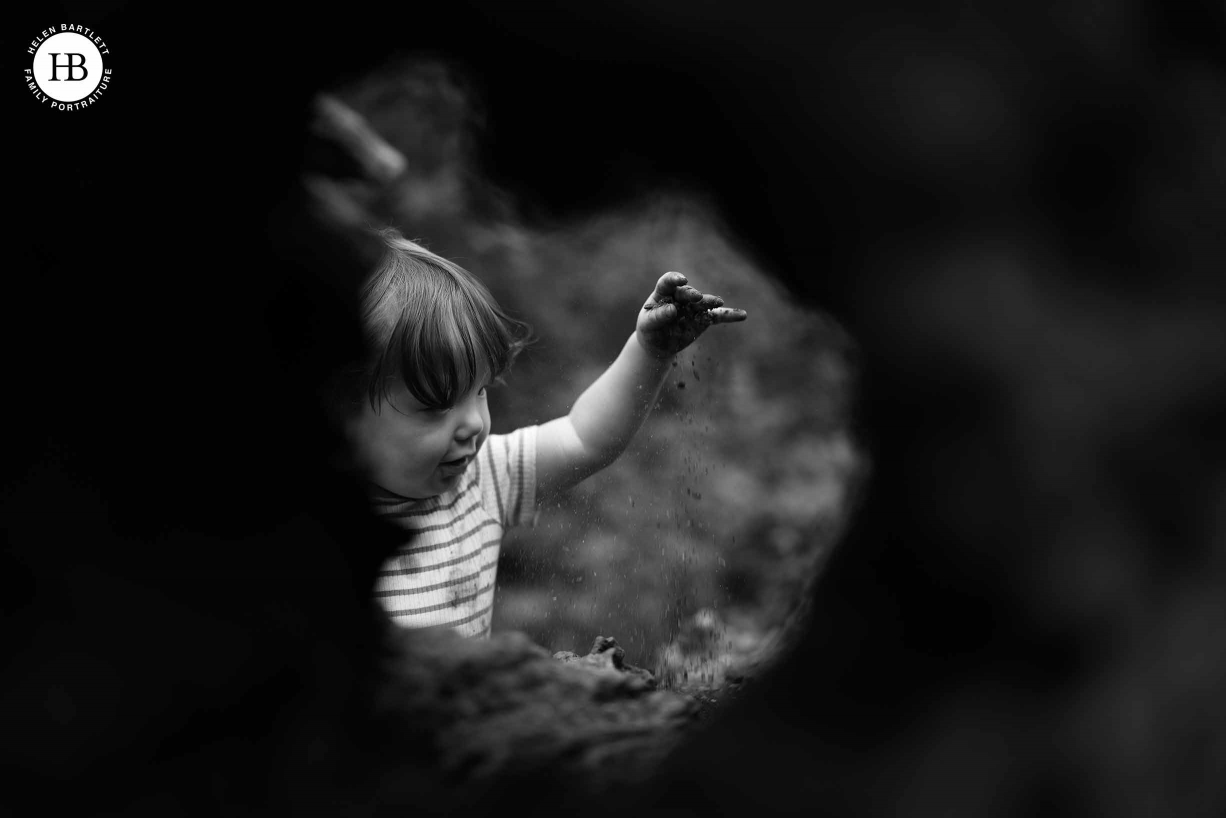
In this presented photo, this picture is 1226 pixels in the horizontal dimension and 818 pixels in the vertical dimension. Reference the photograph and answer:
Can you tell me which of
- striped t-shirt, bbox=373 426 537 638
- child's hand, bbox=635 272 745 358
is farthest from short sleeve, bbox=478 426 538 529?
child's hand, bbox=635 272 745 358

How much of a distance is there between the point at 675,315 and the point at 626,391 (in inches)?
2.5

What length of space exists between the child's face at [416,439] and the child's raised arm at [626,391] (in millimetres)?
49

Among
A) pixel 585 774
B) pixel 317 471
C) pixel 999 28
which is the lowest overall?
pixel 585 774

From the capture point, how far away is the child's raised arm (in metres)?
0.50

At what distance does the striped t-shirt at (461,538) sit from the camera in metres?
0.55

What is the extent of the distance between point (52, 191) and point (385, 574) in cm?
23

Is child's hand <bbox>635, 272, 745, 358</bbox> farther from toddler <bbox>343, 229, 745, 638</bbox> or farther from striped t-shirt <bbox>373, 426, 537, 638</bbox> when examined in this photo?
striped t-shirt <bbox>373, 426, 537, 638</bbox>

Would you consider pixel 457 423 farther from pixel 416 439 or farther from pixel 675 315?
pixel 675 315

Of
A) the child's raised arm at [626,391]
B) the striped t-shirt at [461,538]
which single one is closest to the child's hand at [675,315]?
the child's raised arm at [626,391]

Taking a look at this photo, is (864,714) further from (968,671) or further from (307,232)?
(307,232)

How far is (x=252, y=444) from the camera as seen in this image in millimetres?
455

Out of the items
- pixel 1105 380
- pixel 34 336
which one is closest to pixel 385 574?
pixel 34 336

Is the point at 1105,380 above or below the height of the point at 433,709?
above

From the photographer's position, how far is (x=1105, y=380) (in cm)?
48
